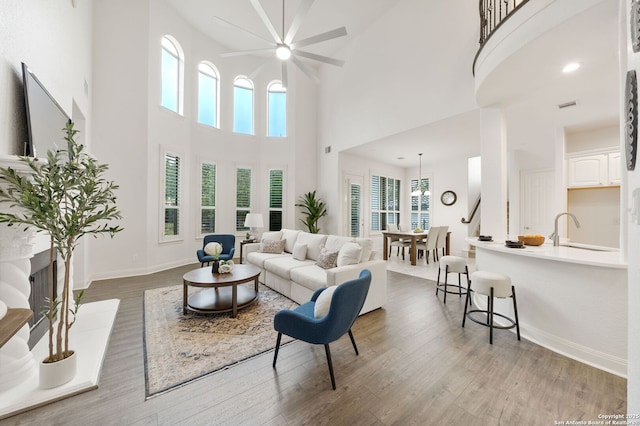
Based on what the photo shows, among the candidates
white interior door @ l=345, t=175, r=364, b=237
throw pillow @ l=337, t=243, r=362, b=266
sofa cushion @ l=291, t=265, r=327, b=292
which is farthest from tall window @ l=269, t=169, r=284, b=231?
throw pillow @ l=337, t=243, r=362, b=266

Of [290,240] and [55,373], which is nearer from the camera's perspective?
[55,373]

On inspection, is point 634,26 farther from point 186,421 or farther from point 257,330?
point 257,330

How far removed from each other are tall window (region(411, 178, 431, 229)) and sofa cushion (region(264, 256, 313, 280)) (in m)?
5.76

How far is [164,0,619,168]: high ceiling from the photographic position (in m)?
2.25

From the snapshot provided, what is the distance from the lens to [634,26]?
92 cm

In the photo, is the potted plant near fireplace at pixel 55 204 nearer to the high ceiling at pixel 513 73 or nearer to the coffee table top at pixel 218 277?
the coffee table top at pixel 218 277

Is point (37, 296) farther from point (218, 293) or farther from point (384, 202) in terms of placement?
point (384, 202)

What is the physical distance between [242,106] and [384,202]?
17.5 ft

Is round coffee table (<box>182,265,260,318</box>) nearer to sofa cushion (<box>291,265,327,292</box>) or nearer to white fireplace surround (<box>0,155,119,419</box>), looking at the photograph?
sofa cushion (<box>291,265,327,292</box>)

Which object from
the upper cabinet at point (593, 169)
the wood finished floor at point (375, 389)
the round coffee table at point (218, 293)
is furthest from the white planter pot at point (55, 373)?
the upper cabinet at point (593, 169)

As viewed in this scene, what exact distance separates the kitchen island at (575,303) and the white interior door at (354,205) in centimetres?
475

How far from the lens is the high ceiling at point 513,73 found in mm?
2254

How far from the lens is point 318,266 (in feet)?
11.7

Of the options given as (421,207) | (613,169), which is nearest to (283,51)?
(613,169)
